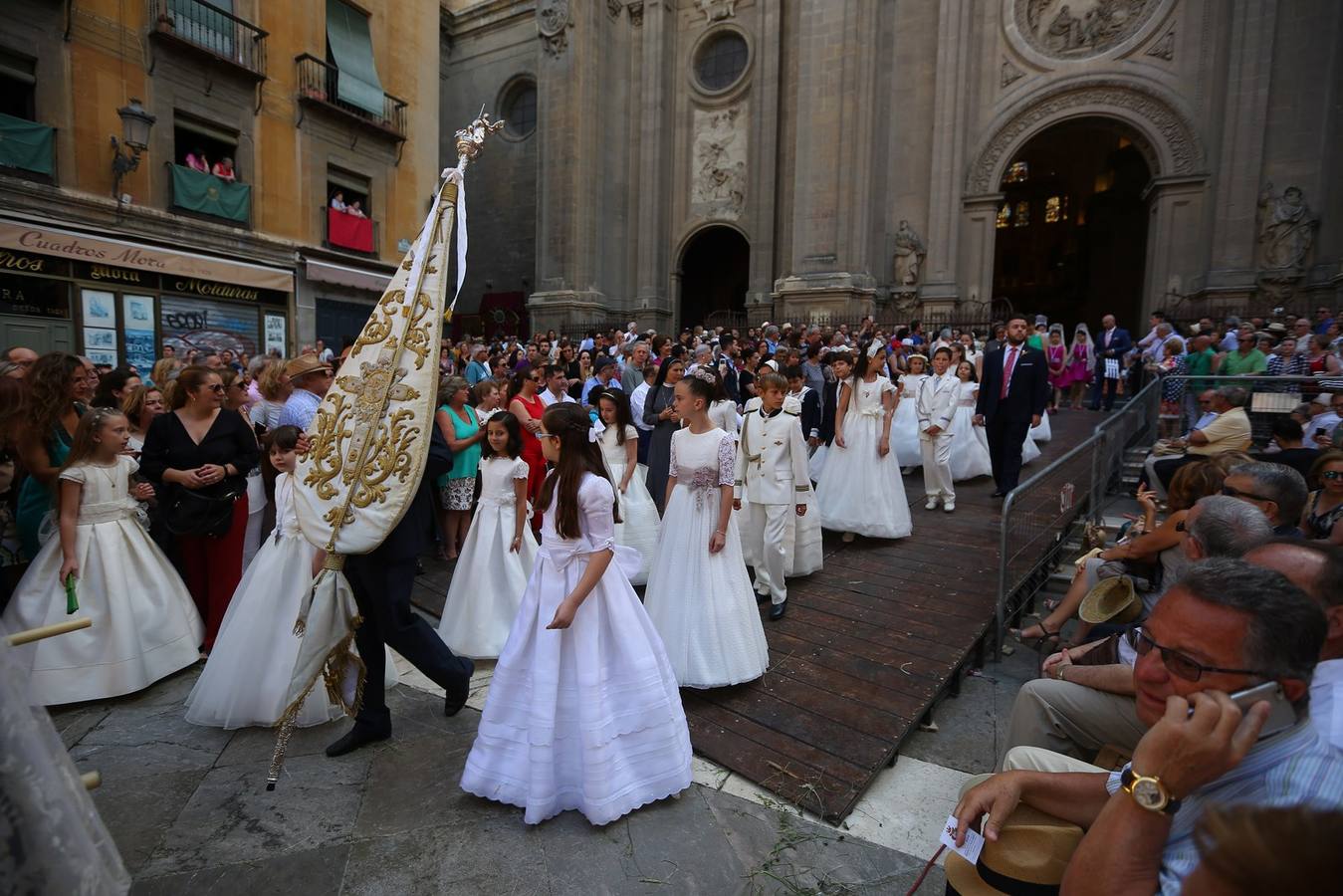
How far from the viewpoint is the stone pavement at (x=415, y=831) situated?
2.70 m

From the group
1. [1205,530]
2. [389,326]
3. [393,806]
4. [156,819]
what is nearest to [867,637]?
[1205,530]

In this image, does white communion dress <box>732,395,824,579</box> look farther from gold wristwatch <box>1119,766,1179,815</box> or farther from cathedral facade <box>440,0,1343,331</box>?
cathedral facade <box>440,0,1343,331</box>

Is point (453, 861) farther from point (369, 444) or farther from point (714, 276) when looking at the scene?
point (714, 276)

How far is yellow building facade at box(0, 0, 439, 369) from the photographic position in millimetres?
11867

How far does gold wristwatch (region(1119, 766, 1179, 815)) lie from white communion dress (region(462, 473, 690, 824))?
6.75 feet

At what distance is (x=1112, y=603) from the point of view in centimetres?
378

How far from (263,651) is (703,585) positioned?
263cm

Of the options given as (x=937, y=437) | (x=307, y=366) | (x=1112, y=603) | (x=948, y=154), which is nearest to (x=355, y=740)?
(x=307, y=366)

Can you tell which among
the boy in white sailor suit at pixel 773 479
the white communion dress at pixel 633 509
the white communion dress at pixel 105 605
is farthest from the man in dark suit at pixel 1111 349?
the white communion dress at pixel 105 605

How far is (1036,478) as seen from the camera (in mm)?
5414

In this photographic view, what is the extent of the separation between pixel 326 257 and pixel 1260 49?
22.7 m

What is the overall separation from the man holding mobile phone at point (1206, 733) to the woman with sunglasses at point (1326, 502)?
3.23 m

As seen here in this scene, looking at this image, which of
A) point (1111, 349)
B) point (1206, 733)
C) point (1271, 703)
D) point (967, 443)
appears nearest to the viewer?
point (1206, 733)

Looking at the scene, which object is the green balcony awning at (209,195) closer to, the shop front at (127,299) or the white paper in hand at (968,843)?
the shop front at (127,299)
